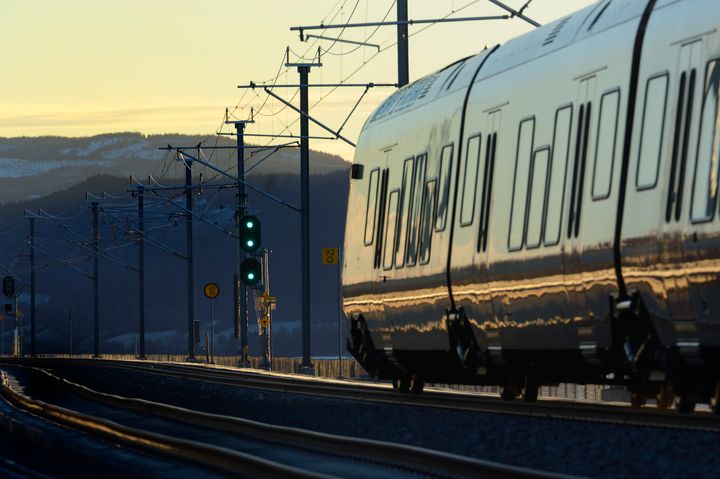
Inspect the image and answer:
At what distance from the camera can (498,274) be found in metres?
20.5

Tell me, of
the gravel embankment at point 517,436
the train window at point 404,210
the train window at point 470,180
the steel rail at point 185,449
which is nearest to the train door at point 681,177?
the gravel embankment at point 517,436

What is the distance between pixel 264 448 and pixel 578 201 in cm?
440

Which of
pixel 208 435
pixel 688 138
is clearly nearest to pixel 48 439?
pixel 208 435

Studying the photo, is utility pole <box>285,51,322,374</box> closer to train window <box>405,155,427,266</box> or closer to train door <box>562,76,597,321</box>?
train window <box>405,155,427,266</box>

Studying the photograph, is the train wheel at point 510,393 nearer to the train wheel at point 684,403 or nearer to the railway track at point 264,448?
the railway track at point 264,448

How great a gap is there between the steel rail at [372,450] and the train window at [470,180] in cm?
358

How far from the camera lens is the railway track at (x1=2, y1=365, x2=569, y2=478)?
15367 millimetres

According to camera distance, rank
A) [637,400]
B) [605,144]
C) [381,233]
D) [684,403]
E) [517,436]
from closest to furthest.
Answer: [605,144] < [684,403] < [517,436] < [637,400] < [381,233]

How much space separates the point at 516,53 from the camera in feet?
69.4

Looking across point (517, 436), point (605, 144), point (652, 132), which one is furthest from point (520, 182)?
point (652, 132)

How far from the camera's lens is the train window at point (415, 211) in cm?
2399

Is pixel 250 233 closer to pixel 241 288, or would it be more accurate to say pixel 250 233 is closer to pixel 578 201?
pixel 241 288

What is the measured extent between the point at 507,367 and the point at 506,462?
5.45 m

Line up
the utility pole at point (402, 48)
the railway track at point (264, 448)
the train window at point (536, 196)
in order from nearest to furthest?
the railway track at point (264, 448), the train window at point (536, 196), the utility pole at point (402, 48)
